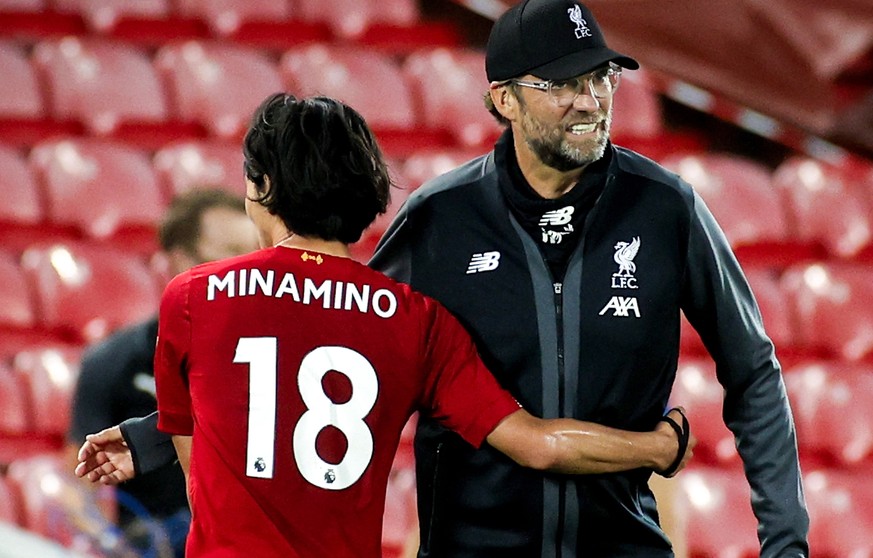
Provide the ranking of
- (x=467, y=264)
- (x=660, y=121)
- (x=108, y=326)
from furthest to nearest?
(x=660, y=121)
(x=108, y=326)
(x=467, y=264)

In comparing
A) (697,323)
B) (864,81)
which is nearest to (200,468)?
(697,323)

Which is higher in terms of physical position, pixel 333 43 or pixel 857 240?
pixel 333 43

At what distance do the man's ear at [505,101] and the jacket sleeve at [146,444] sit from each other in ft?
2.40

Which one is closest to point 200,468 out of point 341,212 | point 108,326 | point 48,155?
point 341,212

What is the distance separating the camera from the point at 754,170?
5.98 metres

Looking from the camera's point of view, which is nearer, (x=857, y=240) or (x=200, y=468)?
(x=200, y=468)

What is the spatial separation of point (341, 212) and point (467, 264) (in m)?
0.32

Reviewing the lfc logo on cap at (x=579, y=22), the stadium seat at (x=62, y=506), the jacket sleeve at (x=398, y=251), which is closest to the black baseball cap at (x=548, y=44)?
the lfc logo on cap at (x=579, y=22)

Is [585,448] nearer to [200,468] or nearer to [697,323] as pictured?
[697,323]

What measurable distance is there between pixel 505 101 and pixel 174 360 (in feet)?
2.30

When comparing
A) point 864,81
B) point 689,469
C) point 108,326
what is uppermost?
point 864,81

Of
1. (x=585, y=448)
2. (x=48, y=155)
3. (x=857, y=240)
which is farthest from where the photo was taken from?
(x=857, y=240)

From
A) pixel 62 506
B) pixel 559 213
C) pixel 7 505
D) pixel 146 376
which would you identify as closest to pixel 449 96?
pixel 7 505

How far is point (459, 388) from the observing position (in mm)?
2258
